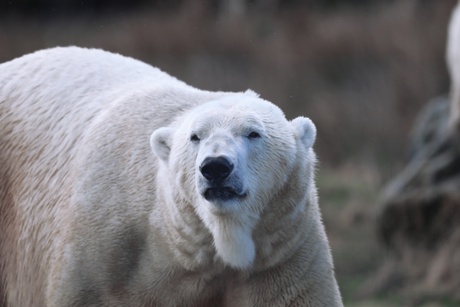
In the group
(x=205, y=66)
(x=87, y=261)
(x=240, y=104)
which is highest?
(x=205, y=66)

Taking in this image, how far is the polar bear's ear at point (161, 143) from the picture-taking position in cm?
406

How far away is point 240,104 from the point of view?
4008 mm

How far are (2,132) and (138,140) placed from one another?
0.78 m

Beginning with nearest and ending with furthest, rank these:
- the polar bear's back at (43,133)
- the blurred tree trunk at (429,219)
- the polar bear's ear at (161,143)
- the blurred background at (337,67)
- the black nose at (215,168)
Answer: the black nose at (215,168) < the polar bear's ear at (161,143) < the polar bear's back at (43,133) < the blurred tree trunk at (429,219) < the blurred background at (337,67)

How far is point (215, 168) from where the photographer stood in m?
3.64

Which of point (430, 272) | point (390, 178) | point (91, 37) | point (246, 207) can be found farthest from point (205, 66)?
point (246, 207)

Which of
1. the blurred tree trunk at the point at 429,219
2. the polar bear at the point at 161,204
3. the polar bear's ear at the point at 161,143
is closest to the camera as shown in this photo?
the polar bear at the point at 161,204

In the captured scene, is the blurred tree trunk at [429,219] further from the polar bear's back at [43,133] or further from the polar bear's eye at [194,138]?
the polar bear's eye at [194,138]

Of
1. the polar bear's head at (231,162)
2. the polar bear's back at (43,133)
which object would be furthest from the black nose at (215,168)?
the polar bear's back at (43,133)

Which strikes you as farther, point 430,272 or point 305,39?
point 305,39

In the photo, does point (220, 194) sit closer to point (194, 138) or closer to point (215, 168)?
point (215, 168)

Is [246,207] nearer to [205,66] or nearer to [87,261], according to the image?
[87,261]

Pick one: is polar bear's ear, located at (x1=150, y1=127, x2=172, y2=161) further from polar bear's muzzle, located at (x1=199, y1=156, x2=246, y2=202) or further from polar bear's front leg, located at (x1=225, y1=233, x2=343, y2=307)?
polar bear's front leg, located at (x1=225, y1=233, x2=343, y2=307)

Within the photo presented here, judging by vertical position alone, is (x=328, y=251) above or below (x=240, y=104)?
below
